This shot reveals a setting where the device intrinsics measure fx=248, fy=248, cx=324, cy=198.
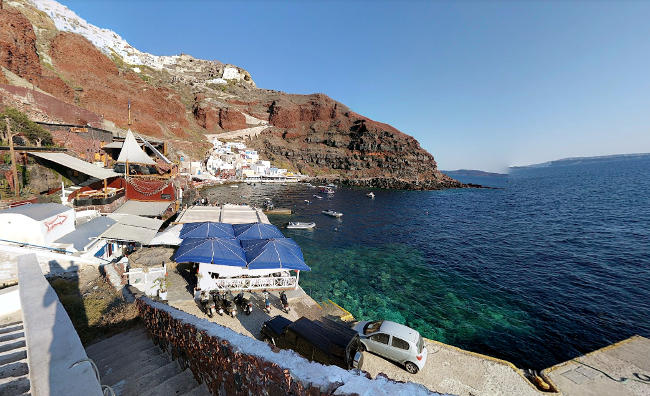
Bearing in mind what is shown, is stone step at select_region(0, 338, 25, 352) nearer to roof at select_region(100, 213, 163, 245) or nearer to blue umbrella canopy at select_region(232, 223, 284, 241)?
roof at select_region(100, 213, 163, 245)

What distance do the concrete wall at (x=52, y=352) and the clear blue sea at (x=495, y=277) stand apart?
1471 centimetres

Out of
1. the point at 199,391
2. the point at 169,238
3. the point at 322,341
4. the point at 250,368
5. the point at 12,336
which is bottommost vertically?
the point at 322,341

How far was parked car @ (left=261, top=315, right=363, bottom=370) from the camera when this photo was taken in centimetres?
837

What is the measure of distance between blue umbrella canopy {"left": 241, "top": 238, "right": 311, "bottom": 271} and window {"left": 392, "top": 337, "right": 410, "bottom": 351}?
578 cm

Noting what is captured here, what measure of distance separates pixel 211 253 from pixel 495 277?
2459 cm

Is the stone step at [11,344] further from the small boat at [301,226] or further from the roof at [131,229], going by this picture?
the small boat at [301,226]

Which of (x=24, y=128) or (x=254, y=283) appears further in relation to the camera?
(x=24, y=128)

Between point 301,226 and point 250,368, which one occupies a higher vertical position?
point 250,368

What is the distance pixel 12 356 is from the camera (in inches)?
144

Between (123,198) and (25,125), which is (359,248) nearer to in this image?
(123,198)

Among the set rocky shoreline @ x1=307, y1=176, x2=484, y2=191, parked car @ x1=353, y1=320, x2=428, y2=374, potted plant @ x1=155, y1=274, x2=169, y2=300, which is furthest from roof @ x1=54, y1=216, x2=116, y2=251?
rocky shoreline @ x1=307, y1=176, x2=484, y2=191

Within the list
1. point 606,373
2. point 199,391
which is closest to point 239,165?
point 199,391

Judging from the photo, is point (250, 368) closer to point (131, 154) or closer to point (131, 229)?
point (131, 229)

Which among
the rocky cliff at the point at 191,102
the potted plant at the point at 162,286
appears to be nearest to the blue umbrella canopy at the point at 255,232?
the potted plant at the point at 162,286
